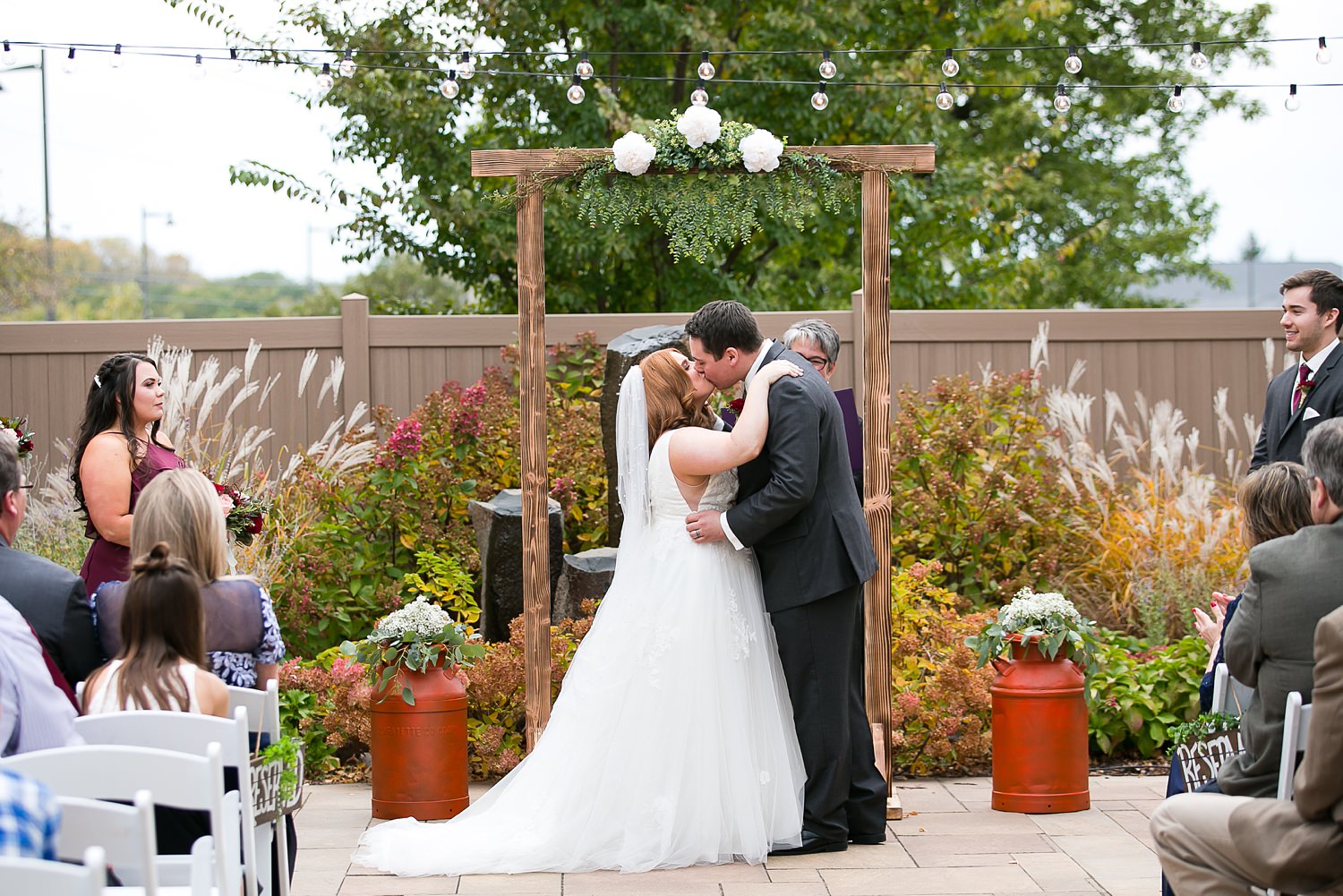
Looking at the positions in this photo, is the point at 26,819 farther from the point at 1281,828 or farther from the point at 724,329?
the point at 724,329

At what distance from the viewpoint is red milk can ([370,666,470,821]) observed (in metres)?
5.06

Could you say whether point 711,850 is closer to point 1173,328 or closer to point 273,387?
point 273,387

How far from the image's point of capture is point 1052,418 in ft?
26.2

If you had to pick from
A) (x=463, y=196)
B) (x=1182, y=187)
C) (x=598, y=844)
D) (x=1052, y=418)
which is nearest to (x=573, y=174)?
(x=598, y=844)

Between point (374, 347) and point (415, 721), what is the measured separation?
3.87 meters

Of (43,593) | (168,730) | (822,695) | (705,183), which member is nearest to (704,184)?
(705,183)

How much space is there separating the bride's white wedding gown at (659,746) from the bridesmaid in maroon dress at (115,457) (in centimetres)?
138

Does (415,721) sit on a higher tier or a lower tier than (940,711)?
higher

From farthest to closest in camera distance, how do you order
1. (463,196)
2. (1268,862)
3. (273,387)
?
(463,196)
(273,387)
(1268,862)

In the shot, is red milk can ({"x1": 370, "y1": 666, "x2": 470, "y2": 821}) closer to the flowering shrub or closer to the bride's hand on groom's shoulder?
the bride's hand on groom's shoulder

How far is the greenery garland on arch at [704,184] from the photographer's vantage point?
5086mm

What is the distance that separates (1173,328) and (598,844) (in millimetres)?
6034

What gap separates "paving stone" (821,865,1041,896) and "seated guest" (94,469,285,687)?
1.98 m

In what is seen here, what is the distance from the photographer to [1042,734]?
510cm
